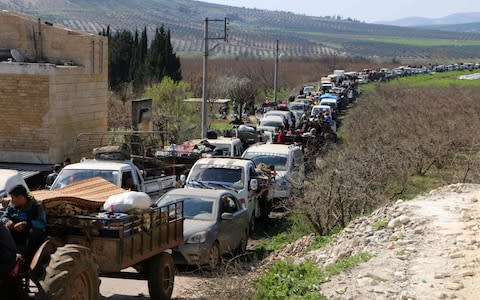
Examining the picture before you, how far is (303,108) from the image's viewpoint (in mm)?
50406

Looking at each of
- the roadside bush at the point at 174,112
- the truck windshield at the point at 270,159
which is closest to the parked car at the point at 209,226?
the truck windshield at the point at 270,159

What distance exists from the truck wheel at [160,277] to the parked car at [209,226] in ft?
4.41

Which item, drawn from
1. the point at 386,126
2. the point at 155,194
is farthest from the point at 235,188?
the point at 386,126

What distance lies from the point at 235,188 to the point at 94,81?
1111 centimetres

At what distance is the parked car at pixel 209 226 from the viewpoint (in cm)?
1338

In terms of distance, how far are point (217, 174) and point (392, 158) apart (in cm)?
538

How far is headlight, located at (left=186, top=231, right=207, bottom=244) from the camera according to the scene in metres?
13.4

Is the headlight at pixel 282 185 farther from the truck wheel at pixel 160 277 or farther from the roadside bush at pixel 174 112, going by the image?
the roadside bush at pixel 174 112

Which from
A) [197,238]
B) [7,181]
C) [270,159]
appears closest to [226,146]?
[270,159]

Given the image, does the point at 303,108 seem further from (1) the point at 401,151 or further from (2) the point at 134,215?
(2) the point at 134,215

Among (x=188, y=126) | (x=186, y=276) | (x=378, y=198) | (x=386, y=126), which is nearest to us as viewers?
(x=186, y=276)

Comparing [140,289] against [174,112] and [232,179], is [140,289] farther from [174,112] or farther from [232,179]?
[174,112]

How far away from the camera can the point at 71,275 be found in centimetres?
864

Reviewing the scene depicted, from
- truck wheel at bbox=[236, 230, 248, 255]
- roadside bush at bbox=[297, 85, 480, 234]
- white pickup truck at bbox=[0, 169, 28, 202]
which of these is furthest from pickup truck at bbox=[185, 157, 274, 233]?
white pickup truck at bbox=[0, 169, 28, 202]
